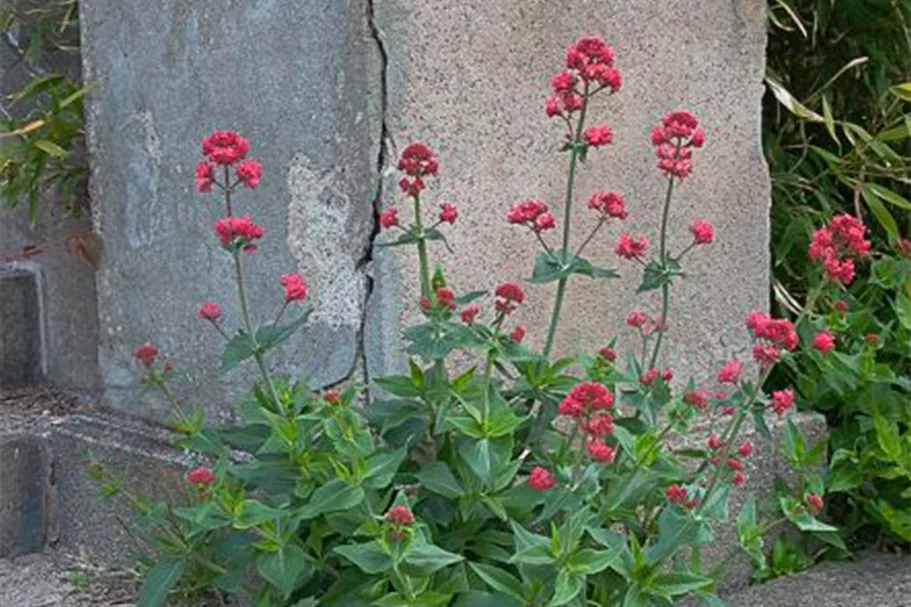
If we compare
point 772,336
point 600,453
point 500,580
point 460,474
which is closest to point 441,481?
point 460,474

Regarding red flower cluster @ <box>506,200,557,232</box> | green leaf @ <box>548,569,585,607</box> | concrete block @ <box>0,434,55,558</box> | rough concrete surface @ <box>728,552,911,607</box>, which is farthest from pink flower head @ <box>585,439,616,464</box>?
concrete block @ <box>0,434,55,558</box>

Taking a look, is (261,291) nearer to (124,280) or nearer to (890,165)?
(124,280)

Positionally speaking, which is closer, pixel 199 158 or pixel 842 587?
pixel 199 158

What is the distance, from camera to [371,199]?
268 cm

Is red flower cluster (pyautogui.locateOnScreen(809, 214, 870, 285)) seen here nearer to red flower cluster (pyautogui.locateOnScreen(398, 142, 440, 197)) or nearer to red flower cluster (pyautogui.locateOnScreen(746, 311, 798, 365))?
red flower cluster (pyautogui.locateOnScreen(746, 311, 798, 365))

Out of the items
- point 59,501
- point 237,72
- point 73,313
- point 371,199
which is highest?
point 237,72

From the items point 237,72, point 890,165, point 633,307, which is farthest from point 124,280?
point 890,165

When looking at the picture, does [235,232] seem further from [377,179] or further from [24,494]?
[24,494]

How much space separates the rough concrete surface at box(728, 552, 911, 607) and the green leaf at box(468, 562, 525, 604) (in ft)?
2.82

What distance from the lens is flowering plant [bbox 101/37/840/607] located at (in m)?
2.23

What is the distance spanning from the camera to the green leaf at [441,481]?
235 centimetres

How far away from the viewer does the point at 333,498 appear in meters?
2.22

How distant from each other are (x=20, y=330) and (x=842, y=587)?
179 cm

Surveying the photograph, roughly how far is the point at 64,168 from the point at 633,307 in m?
1.19
